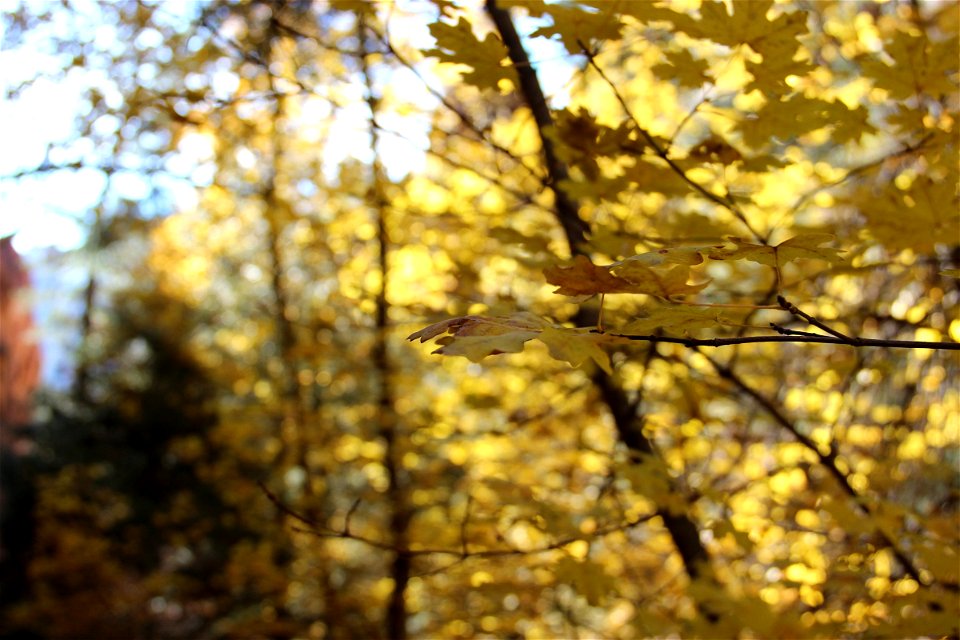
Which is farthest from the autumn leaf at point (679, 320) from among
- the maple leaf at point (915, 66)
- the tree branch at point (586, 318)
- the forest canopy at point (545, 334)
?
the tree branch at point (586, 318)

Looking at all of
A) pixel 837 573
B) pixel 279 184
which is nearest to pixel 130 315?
pixel 279 184

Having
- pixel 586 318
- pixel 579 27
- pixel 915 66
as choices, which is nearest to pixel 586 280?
pixel 579 27

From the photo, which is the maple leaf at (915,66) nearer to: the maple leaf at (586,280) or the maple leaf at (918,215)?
the maple leaf at (918,215)

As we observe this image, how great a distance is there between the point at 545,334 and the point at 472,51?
23.2 inches

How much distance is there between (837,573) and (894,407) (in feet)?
3.68

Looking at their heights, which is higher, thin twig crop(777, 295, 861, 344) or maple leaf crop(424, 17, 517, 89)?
maple leaf crop(424, 17, 517, 89)

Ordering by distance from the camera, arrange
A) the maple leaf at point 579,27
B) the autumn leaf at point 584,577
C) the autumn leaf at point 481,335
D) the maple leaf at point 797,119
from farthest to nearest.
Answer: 1. the autumn leaf at point 584,577
2. the maple leaf at point 797,119
3. the maple leaf at point 579,27
4. the autumn leaf at point 481,335

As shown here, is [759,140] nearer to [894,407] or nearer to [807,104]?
[807,104]

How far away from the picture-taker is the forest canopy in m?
1.17

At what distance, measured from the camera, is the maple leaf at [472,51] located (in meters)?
1.09

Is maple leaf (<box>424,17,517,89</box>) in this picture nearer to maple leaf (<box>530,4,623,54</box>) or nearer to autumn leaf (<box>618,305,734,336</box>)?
maple leaf (<box>530,4,623,54</box>)

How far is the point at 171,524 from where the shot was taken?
6.96 meters

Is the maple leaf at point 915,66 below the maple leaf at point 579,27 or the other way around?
below

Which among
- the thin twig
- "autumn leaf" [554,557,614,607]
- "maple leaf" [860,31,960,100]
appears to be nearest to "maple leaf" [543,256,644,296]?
the thin twig
